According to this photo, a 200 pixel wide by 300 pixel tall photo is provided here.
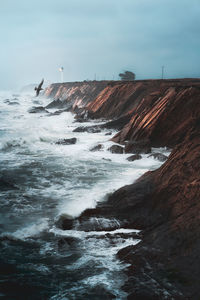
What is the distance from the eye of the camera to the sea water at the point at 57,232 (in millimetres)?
4594

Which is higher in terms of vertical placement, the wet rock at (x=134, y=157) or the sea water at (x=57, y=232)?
the wet rock at (x=134, y=157)

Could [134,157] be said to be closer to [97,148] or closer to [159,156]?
[159,156]

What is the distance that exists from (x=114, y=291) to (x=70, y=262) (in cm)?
121

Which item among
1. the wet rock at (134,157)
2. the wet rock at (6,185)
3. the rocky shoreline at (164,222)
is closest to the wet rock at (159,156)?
the wet rock at (134,157)

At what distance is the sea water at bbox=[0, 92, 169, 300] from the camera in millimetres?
4594

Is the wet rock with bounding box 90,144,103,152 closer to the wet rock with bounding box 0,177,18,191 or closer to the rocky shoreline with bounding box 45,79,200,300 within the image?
the wet rock with bounding box 0,177,18,191

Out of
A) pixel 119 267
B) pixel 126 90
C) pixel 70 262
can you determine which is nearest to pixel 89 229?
pixel 70 262

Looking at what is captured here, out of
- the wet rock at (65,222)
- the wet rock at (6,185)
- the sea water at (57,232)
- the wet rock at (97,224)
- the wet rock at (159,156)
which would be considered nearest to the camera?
the sea water at (57,232)

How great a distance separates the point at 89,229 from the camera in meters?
6.36

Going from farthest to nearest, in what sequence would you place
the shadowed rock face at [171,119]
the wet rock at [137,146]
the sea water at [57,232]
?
the shadowed rock face at [171,119], the wet rock at [137,146], the sea water at [57,232]

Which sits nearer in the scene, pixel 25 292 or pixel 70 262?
pixel 25 292

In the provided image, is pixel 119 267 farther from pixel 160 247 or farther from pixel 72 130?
pixel 72 130

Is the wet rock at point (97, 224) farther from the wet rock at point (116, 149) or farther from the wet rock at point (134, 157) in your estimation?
the wet rock at point (116, 149)

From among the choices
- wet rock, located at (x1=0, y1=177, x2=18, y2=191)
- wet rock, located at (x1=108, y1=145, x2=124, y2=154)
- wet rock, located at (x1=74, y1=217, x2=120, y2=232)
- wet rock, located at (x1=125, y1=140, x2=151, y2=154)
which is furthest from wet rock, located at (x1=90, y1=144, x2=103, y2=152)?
wet rock, located at (x1=74, y1=217, x2=120, y2=232)
